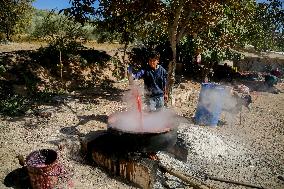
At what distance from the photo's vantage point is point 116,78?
13.8m

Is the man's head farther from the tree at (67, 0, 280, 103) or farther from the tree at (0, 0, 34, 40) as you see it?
the tree at (0, 0, 34, 40)

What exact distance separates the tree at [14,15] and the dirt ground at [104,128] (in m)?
8.71

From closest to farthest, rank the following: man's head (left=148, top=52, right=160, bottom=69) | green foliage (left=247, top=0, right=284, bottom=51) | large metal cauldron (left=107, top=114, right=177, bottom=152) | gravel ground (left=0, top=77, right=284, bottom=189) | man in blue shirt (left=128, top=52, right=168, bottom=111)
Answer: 1. large metal cauldron (left=107, top=114, right=177, bottom=152)
2. gravel ground (left=0, top=77, right=284, bottom=189)
3. man's head (left=148, top=52, right=160, bottom=69)
4. man in blue shirt (left=128, top=52, right=168, bottom=111)
5. green foliage (left=247, top=0, right=284, bottom=51)

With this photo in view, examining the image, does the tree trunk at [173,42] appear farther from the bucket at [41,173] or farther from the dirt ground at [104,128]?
the bucket at [41,173]

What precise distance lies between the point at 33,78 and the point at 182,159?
7318mm

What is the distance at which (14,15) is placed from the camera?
16531 millimetres

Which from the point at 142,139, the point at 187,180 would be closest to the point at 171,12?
the point at 142,139

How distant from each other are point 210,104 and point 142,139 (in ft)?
13.4

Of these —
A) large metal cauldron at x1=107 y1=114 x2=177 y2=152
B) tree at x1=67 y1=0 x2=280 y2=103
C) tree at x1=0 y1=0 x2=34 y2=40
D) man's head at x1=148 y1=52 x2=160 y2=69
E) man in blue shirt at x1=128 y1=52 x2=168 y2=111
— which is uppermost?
tree at x1=0 y1=0 x2=34 y2=40

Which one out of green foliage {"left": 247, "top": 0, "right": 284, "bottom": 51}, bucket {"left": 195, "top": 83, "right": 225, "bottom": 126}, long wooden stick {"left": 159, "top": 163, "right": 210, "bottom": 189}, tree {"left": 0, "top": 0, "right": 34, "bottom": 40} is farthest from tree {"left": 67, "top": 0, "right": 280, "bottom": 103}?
green foliage {"left": 247, "top": 0, "right": 284, "bottom": 51}

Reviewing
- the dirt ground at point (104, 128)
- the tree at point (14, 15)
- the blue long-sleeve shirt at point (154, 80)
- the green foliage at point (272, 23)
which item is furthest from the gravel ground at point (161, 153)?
the green foliage at point (272, 23)

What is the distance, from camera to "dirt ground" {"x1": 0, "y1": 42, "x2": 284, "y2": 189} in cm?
534

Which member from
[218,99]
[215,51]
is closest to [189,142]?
[218,99]

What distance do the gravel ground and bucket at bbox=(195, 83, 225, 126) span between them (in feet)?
1.10
